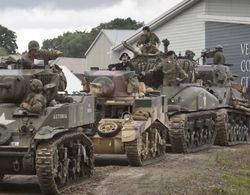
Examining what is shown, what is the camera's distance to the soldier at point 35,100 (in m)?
11.3

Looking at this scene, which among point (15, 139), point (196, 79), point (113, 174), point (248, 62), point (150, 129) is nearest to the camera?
point (15, 139)

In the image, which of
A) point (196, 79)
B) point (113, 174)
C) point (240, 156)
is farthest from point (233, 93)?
point (113, 174)

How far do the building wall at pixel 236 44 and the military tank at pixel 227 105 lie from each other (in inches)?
205

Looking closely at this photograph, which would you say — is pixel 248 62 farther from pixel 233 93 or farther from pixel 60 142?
pixel 60 142

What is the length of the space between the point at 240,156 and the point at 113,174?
4.15m

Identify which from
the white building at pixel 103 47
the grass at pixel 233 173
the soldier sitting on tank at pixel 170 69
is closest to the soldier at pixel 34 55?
the grass at pixel 233 173

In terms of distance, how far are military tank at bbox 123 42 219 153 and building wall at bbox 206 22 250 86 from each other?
8.37 metres

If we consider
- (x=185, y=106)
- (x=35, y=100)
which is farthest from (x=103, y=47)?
(x=35, y=100)

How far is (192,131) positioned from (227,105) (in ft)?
9.08

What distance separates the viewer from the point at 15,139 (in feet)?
36.0

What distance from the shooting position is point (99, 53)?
58.9m

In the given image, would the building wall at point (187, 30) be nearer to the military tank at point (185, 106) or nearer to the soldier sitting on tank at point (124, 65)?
the military tank at point (185, 106)

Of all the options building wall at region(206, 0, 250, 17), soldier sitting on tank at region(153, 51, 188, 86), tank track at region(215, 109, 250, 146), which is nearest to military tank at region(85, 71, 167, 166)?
soldier sitting on tank at region(153, 51, 188, 86)

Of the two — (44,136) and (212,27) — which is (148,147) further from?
(212,27)
